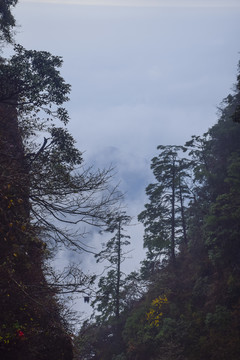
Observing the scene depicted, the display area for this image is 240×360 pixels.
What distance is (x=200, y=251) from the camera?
20.5 meters

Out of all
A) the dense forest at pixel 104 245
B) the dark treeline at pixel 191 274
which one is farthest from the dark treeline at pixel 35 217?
the dark treeline at pixel 191 274

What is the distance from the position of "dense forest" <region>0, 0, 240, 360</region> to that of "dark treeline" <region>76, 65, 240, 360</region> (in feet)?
0.28

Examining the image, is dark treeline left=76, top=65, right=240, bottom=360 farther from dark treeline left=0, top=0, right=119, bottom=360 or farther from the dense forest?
dark treeline left=0, top=0, right=119, bottom=360

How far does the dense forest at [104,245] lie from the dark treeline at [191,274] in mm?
87

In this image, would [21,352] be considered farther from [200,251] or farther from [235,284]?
[200,251]

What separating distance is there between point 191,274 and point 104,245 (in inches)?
366

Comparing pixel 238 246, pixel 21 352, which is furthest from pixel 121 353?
pixel 21 352

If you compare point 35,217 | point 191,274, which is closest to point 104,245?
point 191,274

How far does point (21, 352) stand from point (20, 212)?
11.7ft

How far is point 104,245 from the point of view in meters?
26.0

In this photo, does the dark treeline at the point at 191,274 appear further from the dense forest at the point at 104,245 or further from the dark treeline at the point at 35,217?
the dark treeline at the point at 35,217

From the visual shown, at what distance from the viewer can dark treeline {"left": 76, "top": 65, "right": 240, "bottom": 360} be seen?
15086 mm

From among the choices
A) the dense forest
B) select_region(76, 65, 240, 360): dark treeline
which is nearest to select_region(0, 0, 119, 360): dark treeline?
the dense forest

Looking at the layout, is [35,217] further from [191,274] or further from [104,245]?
[104,245]
